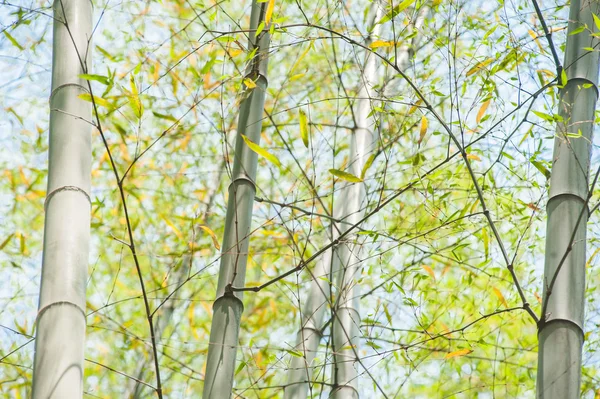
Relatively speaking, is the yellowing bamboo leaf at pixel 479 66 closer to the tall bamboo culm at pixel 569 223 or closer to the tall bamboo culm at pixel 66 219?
the tall bamboo culm at pixel 569 223

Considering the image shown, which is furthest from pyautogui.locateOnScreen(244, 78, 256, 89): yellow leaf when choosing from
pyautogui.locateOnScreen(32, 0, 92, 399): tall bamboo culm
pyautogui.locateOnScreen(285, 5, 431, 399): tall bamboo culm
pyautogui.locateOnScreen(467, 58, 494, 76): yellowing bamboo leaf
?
pyautogui.locateOnScreen(467, 58, 494, 76): yellowing bamboo leaf

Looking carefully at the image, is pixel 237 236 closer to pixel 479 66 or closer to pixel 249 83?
pixel 249 83

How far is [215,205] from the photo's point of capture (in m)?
3.41

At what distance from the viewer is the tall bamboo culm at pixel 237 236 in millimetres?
1668

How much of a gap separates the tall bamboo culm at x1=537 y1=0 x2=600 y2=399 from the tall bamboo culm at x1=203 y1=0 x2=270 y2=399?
0.67 metres

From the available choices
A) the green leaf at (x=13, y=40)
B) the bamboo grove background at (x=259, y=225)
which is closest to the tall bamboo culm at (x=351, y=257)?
the bamboo grove background at (x=259, y=225)

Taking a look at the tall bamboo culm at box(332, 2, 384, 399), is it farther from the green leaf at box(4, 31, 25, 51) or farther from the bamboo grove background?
the green leaf at box(4, 31, 25, 51)

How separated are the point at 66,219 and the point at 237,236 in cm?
38

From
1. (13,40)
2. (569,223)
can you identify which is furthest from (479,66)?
(13,40)

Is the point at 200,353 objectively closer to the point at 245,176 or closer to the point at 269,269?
the point at 269,269

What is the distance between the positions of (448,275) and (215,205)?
3.77ft

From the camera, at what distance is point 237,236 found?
67.8 inches

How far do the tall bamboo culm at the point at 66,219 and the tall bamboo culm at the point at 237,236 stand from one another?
321mm

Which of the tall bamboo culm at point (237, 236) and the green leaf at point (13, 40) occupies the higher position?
the green leaf at point (13, 40)
